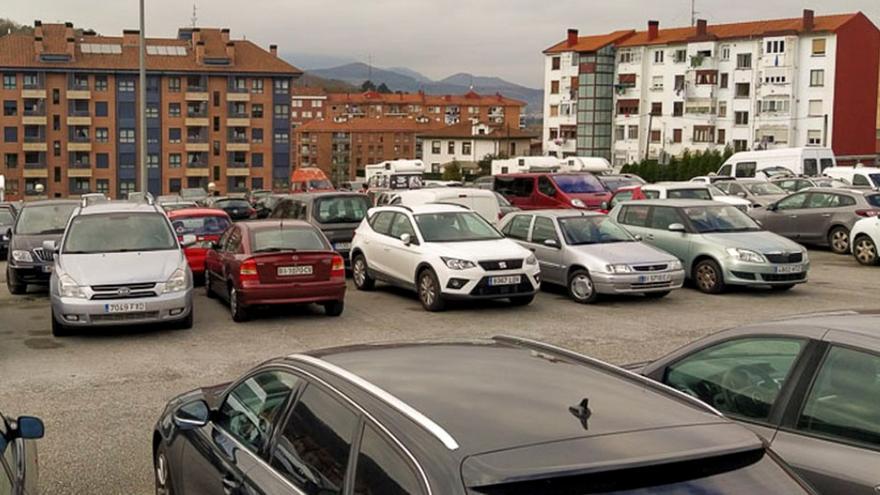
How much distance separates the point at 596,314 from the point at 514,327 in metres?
1.72

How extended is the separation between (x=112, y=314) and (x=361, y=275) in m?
6.17

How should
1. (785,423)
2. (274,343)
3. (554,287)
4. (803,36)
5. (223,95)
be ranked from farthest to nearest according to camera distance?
(223,95)
(803,36)
(554,287)
(274,343)
(785,423)

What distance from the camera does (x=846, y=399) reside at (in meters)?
4.46

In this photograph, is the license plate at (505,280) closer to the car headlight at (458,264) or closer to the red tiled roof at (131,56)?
the car headlight at (458,264)

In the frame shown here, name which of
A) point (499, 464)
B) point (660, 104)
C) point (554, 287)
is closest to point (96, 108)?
point (660, 104)

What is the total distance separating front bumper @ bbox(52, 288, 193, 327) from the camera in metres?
12.4

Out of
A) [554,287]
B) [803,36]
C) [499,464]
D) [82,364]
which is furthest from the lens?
[803,36]

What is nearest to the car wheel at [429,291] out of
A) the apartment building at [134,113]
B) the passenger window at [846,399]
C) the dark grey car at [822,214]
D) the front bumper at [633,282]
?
the front bumper at [633,282]

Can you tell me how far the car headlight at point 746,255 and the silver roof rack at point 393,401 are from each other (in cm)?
1337

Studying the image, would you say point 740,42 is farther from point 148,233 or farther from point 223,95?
point 148,233

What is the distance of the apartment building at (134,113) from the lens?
98.5 m

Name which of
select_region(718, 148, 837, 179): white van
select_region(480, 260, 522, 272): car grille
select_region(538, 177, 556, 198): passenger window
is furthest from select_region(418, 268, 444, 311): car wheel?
select_region(718, 148, 837, 179): white van

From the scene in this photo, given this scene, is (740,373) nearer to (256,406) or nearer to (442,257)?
(256,406)

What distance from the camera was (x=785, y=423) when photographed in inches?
183
